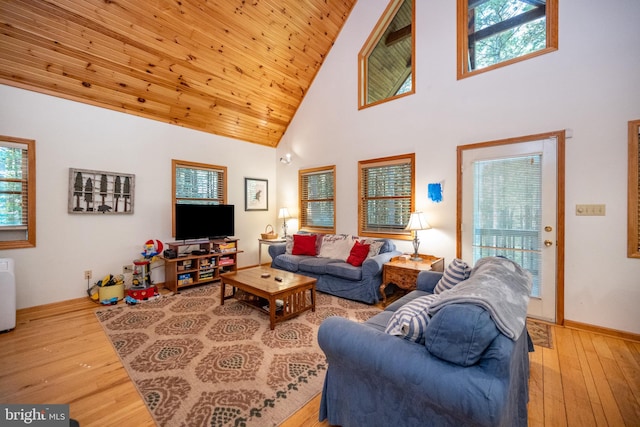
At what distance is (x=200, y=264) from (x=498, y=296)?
13.3 ft

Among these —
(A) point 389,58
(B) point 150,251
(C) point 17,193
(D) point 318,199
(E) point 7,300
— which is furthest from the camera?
(D) point 318,199

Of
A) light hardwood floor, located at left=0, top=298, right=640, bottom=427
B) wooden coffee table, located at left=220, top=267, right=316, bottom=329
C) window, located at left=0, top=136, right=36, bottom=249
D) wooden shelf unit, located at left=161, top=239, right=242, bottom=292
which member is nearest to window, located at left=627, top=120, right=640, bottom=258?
light hardwood floor, located at left=0, top=298, right=640, bottom=427

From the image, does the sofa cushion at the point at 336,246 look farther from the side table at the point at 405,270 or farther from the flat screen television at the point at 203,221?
the flat screen television at the point at 203,221

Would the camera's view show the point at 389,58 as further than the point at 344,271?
Yes

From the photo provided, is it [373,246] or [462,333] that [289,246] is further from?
[462,333]

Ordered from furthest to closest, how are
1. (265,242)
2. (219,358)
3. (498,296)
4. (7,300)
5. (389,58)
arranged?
(265,242), (389,58), (7,300), (219,358), (498,296)

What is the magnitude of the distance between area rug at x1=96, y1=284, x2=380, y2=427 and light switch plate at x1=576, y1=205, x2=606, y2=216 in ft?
7.68

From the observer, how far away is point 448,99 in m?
3.48

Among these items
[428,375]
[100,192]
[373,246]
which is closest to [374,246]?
[373,246]

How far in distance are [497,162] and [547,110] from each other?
0.67m

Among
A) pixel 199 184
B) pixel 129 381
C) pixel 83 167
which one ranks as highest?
pixel 83 167

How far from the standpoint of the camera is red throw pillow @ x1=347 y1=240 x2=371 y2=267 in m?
3.65

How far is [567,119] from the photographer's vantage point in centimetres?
273

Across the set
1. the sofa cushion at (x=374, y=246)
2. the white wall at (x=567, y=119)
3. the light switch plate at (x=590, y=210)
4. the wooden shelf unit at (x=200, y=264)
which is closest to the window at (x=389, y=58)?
the white wall at (x=567, y=119)
